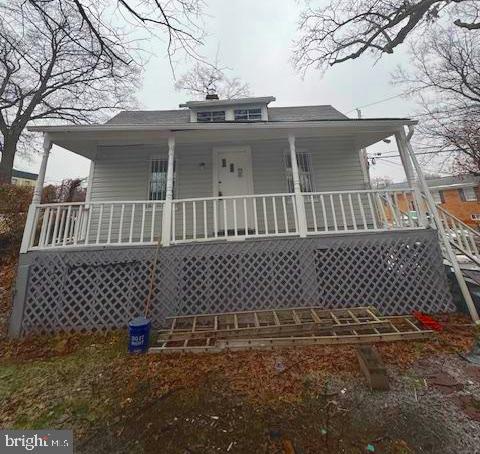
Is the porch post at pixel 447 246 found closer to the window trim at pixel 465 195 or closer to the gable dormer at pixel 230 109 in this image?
the gable dormer at pixel 230 109

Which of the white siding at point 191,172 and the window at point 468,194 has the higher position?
the window at point 468,194

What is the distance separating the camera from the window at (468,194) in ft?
72.1

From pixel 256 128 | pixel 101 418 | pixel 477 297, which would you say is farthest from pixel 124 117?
pixel 477 297

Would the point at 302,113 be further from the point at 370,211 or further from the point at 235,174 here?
the point at 370,211

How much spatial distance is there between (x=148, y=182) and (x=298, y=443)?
659 cm

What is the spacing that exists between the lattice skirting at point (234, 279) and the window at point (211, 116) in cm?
525

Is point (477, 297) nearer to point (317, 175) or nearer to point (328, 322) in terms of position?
point (328, 322)

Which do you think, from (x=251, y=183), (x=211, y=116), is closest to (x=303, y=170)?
(x=251, y=183)

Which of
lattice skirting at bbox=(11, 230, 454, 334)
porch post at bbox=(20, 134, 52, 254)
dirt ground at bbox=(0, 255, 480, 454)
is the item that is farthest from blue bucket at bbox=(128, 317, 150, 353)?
porch post at bbox=(20, 134, 52, 254)

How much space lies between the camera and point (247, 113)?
7.80 metres

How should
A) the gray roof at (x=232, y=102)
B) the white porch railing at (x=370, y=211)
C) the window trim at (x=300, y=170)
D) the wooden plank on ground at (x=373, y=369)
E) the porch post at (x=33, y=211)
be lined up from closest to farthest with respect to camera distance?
the wooden plank on ground at (x=373, y=369)
the porch post at (x=33, y=211)
the white porch railing at (x=370, y=211)
the window trim at (x=300, y=170)
the gray roof at (x=232, y=102)

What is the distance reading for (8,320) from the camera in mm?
3941

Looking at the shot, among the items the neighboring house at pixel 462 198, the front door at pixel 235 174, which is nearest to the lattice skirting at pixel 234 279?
the front door at pixel 235 174

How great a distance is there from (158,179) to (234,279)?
4163 millimetres
